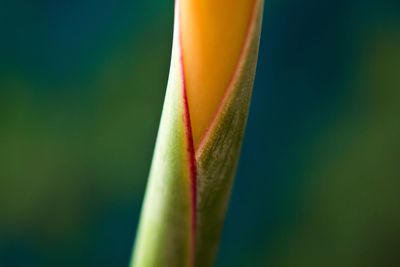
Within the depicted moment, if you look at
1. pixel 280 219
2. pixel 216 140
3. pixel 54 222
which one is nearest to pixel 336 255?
pixel 280 219

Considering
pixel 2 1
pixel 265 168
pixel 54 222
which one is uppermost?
pixel 2 1

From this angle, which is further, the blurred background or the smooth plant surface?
the blurred background

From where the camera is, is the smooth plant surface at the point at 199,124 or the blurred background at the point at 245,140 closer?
the smooth plant surface at the point at 199,124

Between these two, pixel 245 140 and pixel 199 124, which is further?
pixel 245 140

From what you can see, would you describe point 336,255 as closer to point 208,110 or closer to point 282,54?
point 282,54

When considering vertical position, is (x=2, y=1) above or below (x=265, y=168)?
above

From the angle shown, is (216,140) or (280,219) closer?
(216,140)
